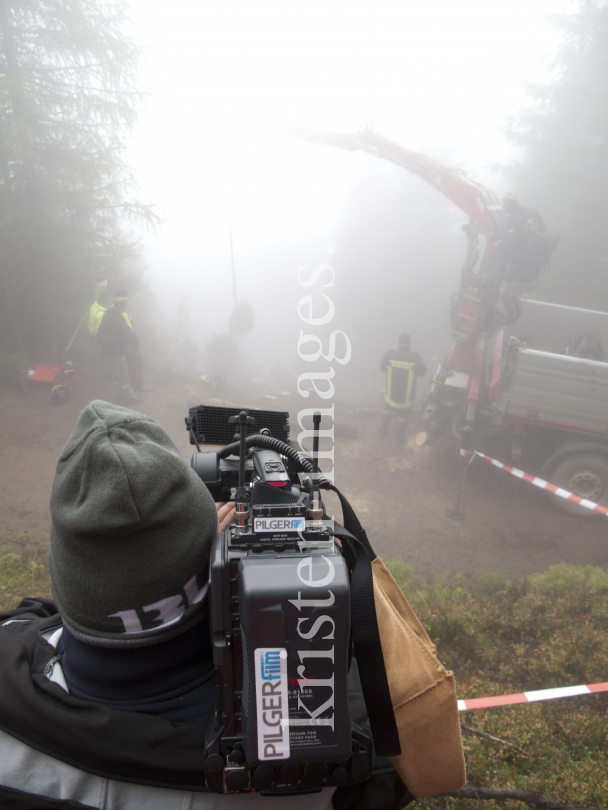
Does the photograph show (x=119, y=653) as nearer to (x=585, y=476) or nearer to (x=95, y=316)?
(x=585, y=476)

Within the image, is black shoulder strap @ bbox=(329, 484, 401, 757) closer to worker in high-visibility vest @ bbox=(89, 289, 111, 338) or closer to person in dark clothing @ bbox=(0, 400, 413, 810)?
person in dark clothing @ bbox=(0, 400, 413, 810)

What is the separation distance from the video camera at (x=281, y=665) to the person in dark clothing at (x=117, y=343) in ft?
29.8

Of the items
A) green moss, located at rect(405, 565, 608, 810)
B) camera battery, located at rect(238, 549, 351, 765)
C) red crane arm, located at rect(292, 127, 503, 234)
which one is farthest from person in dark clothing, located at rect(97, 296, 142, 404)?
camera battery, located at rect(238, 549, 351, 765)

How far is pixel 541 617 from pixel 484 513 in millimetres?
3309

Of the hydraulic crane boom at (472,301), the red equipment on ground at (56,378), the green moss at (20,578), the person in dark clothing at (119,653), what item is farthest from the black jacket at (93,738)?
the red equipment on ground at (56,378)

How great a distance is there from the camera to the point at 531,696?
99.8 inches

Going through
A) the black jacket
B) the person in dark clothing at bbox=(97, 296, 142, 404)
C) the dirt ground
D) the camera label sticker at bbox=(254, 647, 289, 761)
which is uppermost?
the camera label sticker at bbox=(254, 647, 289, 761)

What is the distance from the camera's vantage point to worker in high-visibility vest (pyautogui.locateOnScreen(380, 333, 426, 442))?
337 inches

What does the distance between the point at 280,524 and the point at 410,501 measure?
644 cm

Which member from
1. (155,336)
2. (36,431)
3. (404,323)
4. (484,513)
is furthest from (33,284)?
(404,323)

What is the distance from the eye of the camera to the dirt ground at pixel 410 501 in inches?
218

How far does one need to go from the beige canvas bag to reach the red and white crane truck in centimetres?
585

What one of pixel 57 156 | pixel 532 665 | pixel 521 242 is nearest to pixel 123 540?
pixel 532 665

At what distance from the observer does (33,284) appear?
30.9ft
